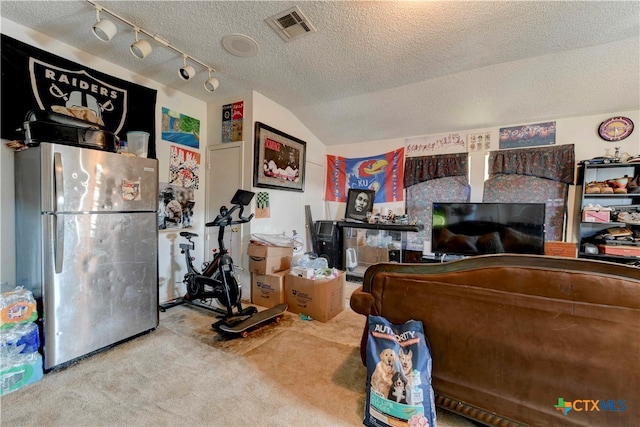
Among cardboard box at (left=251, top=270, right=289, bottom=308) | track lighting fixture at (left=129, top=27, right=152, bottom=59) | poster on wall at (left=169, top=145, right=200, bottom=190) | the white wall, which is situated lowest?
cardboard box at (left=251, top=270, right=289, bottom=308)

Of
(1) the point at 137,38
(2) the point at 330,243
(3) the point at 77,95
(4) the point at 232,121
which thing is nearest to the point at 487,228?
(2) the point at 330,243

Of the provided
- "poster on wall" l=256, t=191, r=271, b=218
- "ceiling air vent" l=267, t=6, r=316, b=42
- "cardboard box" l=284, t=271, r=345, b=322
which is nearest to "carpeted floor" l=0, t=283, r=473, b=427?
"cardboard box" l=284, t=271, r=345, b=322

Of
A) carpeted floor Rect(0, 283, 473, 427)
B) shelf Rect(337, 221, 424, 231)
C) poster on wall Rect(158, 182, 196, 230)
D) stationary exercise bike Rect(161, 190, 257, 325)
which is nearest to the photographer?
carpeted floor Rect(0, 283, 473, 427)

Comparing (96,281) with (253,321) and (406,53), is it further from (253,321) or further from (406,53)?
(406,53)

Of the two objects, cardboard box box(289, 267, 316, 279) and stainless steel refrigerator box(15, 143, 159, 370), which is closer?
stainless steel refrigerator box(15, 143, 159, 370)

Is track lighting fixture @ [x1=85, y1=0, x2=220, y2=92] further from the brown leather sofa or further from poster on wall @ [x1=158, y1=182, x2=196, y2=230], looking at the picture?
the brown leather sofa

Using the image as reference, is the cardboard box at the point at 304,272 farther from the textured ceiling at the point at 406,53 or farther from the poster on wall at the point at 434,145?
the poster on wall at the point at 434,145

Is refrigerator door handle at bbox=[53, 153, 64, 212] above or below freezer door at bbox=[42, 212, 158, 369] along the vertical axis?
above

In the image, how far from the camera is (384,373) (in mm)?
1270

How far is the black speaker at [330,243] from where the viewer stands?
4250 mm

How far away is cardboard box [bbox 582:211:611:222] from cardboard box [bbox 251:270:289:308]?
3548 mm

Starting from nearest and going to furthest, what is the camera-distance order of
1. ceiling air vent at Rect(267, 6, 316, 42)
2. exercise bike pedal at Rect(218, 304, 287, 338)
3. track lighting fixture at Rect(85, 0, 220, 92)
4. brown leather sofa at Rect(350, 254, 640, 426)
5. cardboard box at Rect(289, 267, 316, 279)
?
brown leather sofa at Rect(350, 254, 640, 426), track lighting fixture at Rect(85, 0, 220, 92), ceiling air vent at Rect(267, 6, 316, 42), exercise bike pedal at Rect(218, 304, 287, 338), cardboard box at Rect(289, 267, 316, 279)

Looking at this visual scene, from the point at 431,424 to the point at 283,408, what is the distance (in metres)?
0.78

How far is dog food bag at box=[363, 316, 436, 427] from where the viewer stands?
1189mm
